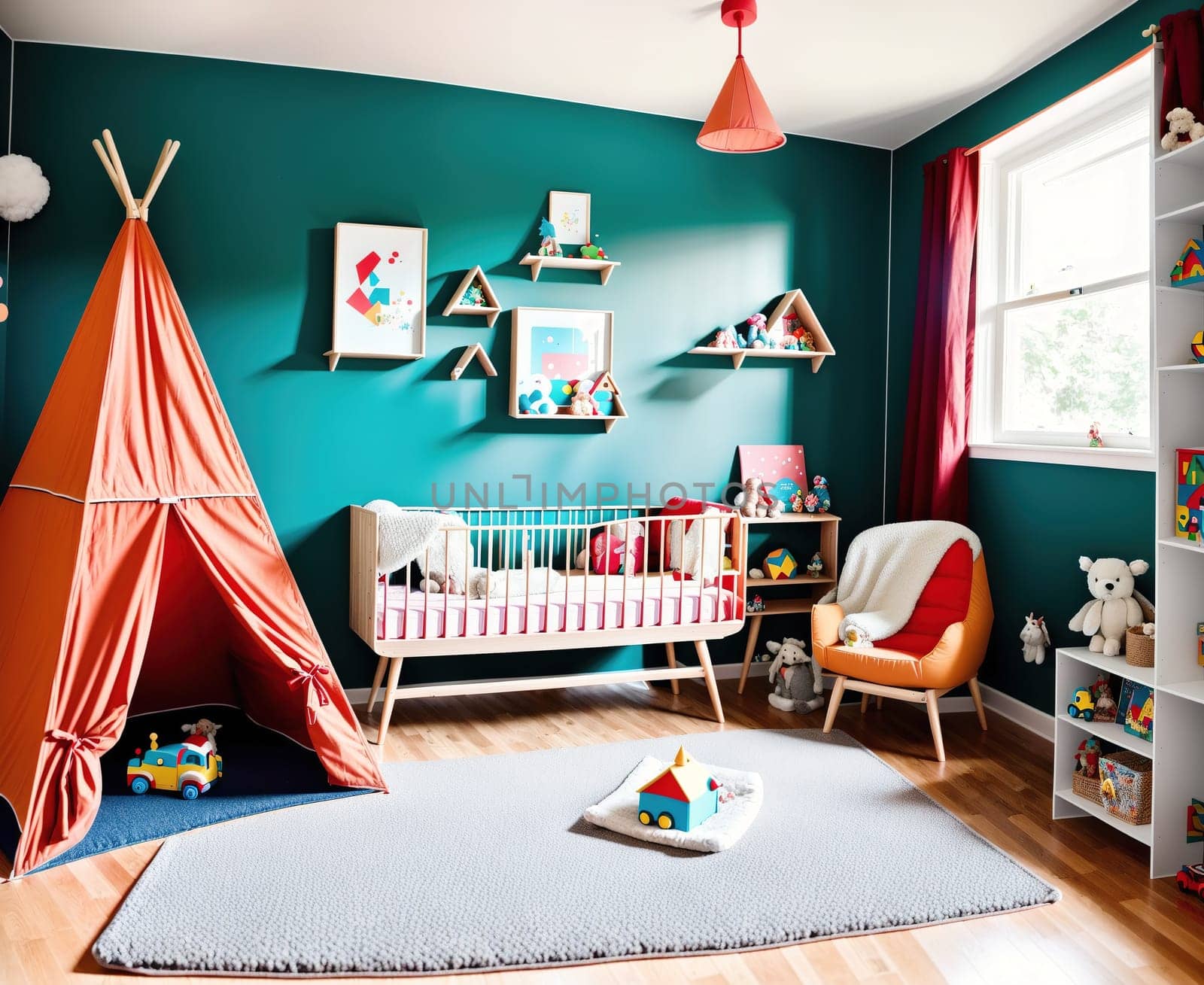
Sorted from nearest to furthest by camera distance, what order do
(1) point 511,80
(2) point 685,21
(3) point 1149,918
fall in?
1. (3) point 1149,918
2. (2) point 685,21
3. (1) point 511,80

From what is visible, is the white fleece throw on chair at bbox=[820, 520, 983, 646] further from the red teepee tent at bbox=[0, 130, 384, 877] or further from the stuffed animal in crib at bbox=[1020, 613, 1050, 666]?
the red teepee tent at bbox=[0, 130, 384, 877]

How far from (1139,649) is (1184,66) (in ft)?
5.31

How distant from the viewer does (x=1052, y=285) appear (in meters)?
3.66

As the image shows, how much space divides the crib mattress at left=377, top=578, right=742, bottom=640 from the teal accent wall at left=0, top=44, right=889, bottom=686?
581mm

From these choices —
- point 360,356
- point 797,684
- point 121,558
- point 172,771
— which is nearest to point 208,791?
point 172,771

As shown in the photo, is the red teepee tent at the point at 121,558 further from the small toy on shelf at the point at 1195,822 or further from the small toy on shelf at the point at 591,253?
the small toy on shelf at the point at 1195,822

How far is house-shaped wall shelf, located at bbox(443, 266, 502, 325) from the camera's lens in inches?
148

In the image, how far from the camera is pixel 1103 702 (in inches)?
109

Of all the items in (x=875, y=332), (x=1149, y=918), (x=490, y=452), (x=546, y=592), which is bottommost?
(x=1149, y=918)

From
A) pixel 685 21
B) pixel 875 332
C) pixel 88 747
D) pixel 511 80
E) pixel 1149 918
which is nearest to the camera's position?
pixel 1149 918

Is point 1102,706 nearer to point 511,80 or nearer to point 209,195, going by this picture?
point 511,80

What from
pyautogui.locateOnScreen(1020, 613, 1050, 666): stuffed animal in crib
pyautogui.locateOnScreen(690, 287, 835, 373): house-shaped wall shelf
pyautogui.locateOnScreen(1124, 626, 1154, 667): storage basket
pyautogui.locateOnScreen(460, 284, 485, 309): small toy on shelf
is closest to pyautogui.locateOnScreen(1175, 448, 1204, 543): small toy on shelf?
pyautogui.locateOnScreen(1124, 626, 1154, 667): storage basket

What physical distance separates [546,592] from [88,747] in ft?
5.14

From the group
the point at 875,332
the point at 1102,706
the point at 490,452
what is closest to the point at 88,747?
the point at 490,452
